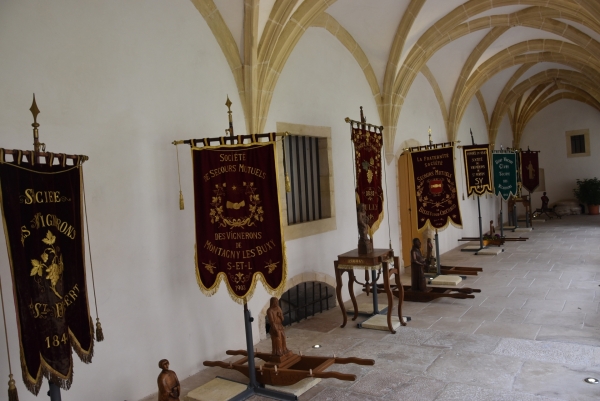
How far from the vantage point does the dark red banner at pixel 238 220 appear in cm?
418

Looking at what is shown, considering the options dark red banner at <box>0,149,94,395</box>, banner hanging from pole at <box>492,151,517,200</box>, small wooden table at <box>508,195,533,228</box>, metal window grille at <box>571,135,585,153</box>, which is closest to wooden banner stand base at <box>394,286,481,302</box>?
dark red banner at <box>0,149,94,395</box>

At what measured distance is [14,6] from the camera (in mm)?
3535

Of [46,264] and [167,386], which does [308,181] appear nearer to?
[167,386]

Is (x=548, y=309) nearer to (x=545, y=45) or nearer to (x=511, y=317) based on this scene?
(x=511, y=317)

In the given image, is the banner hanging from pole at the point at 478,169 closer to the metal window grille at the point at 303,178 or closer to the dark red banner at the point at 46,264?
the metal window grille at the point at 303,178

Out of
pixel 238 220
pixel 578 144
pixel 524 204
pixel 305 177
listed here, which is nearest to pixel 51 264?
pixel 238 220

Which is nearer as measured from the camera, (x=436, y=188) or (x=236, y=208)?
(x=236, y=208)

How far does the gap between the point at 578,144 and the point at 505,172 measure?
8.53 metres

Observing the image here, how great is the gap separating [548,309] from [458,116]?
22.0ft

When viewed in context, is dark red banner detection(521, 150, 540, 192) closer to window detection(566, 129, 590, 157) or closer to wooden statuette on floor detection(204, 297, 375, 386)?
window detection(566, 129, 590, 157)

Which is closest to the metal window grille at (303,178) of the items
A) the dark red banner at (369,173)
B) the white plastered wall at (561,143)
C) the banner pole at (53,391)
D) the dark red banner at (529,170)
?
the dark red banner at (369,173)

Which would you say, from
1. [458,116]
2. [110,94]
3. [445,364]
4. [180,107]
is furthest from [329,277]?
[458,116]

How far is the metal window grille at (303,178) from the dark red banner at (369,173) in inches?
36.1

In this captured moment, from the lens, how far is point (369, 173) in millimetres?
6398
